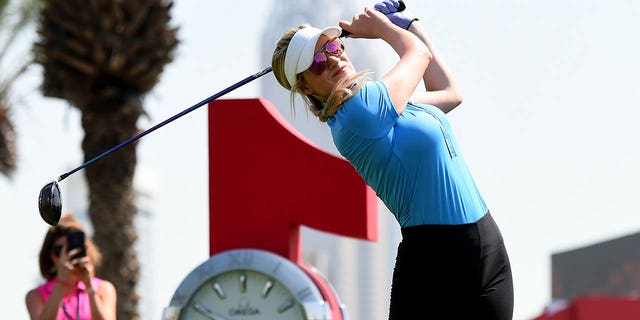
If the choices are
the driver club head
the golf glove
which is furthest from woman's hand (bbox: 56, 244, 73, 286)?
the golf glove

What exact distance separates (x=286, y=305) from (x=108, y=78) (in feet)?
25.6

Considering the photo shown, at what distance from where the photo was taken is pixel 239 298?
8.23m

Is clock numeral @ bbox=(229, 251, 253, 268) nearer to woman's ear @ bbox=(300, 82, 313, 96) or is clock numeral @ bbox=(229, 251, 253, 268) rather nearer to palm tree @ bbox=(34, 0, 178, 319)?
woman's ear @ bbox=(300, 82, 313, 96)

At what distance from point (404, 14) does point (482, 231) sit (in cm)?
88

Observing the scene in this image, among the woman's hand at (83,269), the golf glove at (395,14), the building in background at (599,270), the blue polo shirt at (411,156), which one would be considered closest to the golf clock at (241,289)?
the woman's hand at (83,269)

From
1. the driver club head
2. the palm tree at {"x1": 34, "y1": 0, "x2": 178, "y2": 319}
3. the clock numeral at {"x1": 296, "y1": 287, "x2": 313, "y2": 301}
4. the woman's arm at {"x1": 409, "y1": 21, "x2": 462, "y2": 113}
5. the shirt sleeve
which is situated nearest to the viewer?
the shirt sleeve

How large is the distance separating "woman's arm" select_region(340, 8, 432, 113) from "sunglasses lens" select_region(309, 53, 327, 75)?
0.57ft

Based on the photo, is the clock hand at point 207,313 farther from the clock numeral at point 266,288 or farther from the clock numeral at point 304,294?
the clock numeral at point 304,294

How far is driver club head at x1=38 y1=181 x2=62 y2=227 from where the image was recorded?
497 centimetres

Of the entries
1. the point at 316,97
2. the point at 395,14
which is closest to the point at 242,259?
the point at 395,14

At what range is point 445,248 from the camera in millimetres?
3848

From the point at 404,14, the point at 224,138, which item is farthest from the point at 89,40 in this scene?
the point at 404,14

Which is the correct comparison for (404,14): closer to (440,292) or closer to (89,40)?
(440,292)

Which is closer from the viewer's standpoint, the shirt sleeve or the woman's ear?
the shirt sleeve
